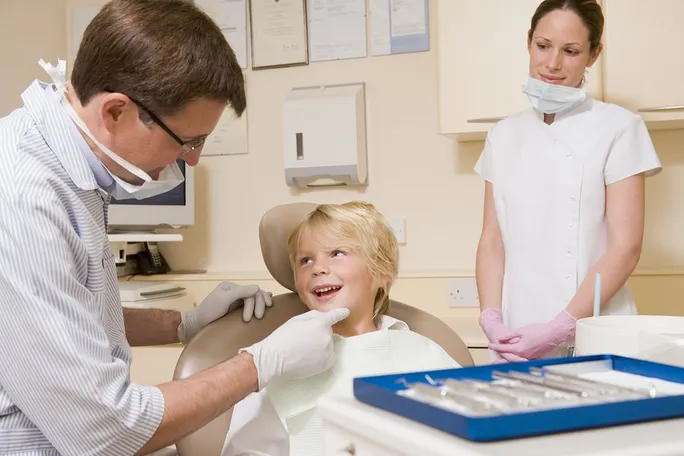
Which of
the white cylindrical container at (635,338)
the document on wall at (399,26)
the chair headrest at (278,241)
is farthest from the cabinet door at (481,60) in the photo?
the white cylindrical container at (635,338)

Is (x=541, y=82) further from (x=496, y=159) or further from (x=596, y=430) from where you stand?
(x=596, y=430)

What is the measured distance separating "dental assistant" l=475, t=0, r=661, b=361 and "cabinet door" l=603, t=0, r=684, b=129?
0.41m

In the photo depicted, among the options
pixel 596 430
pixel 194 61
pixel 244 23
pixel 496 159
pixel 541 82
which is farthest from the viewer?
pixel 244 23

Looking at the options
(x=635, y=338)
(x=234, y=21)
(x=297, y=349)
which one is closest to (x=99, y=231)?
(x=297, y=349)

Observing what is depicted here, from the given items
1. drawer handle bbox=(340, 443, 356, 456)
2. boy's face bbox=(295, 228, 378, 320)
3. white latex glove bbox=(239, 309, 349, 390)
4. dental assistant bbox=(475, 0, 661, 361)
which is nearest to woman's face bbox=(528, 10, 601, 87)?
dental assistant bbox=(475, 0, 661, 361)

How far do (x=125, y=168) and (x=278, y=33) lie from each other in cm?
180

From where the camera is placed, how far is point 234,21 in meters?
2.92

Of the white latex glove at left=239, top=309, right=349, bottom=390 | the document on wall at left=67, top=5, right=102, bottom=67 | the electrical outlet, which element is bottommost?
the electrical outlet

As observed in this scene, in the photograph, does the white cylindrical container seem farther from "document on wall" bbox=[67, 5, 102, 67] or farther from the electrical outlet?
"document on wall" bbox=[67, 5, 102, 67]

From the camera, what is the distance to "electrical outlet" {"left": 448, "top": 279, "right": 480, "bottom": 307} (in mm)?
2535

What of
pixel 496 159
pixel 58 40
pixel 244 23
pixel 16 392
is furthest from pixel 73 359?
pixel 58 40

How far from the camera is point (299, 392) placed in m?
1.40

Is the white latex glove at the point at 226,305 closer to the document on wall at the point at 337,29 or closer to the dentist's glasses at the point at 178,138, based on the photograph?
the dentist's glasses at the point at 178,138

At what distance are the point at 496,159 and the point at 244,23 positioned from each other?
141 centimetres
